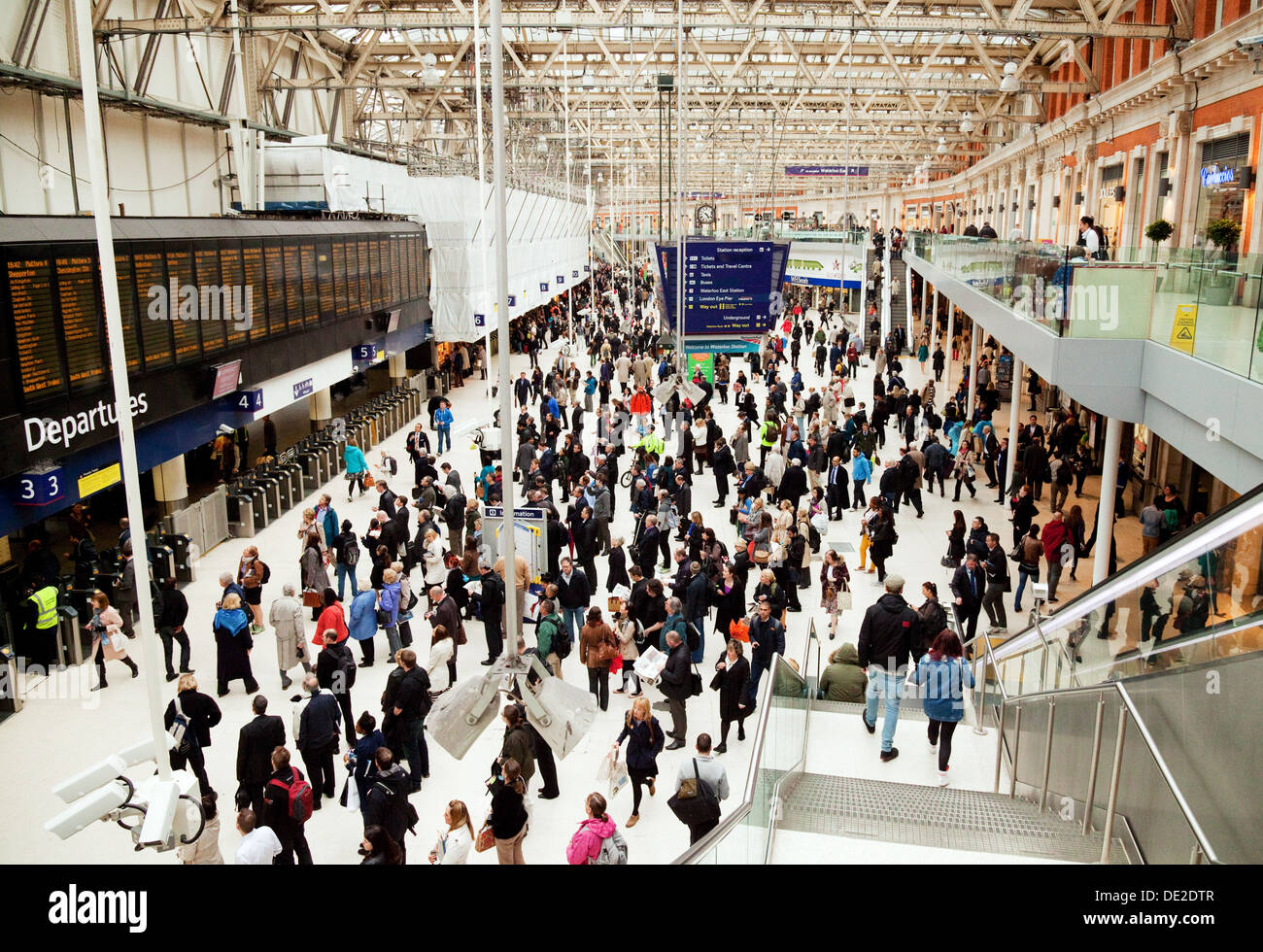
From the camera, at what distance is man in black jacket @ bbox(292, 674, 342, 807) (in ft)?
27.5

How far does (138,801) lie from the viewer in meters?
6.23

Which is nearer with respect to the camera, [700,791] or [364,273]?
[700,791]

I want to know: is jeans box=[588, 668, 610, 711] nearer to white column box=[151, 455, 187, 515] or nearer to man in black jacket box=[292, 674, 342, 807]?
man in black jacket box=[292, 674, 342, 807]

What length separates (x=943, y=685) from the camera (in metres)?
8.24

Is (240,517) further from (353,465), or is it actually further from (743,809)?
(743,809)

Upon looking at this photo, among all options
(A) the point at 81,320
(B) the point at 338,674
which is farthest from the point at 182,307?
(B) the point at 338,674

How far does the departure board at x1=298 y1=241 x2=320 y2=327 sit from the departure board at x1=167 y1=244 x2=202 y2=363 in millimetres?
4330

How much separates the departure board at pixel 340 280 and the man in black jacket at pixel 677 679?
14085 millimetres

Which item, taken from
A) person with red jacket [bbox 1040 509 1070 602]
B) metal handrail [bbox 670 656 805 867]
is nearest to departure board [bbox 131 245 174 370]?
metal handrail [bbox 670 656 805 867]

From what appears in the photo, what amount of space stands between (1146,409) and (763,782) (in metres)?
8.38

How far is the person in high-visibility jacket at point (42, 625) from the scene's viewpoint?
10.9m

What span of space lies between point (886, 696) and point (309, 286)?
47.6ft

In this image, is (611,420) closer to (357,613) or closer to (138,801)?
(357,613)
